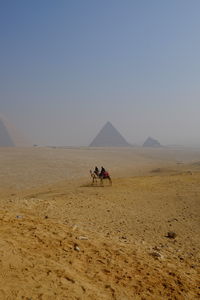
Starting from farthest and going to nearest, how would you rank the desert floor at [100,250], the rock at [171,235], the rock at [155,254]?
the rock at [171,235]
the rock at [155,254]
the desert floor at [100,250]

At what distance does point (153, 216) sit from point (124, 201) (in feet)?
7.84

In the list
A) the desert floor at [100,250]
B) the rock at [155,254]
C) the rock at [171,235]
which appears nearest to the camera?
the desert floor at [100,250]

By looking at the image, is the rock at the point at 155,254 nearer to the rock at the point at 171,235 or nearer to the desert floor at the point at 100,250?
the desert floor at the point at 100,250

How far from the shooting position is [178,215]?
12203mm

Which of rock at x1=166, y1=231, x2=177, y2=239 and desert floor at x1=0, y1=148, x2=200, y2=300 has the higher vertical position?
desert floor at x1=0, y1=148, x2=200, y2=300

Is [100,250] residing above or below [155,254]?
above

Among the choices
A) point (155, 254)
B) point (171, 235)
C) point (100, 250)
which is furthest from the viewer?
point (171, 235)

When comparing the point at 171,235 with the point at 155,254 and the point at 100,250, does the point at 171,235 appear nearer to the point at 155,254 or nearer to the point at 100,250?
the point at 155,254

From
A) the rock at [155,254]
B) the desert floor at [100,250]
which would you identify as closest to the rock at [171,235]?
the desert floor at [100,250]

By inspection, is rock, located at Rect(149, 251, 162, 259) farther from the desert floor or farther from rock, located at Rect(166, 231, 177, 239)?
rock, located at Rect(166, 231, 177, 239)

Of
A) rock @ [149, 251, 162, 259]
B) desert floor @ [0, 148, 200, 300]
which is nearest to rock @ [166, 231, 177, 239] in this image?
desert floor @ [0, 148, 200, 300]

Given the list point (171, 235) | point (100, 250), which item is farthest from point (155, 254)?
point (171, 235)

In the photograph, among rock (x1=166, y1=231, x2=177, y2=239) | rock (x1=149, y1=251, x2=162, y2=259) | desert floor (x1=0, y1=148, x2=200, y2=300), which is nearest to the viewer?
desert floor (x1=0, y1=148, x2=200, y2=300)

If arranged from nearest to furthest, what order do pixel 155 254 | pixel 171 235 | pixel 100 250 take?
pixel 100 250 < pixel 155 254 < pixel 171 235
